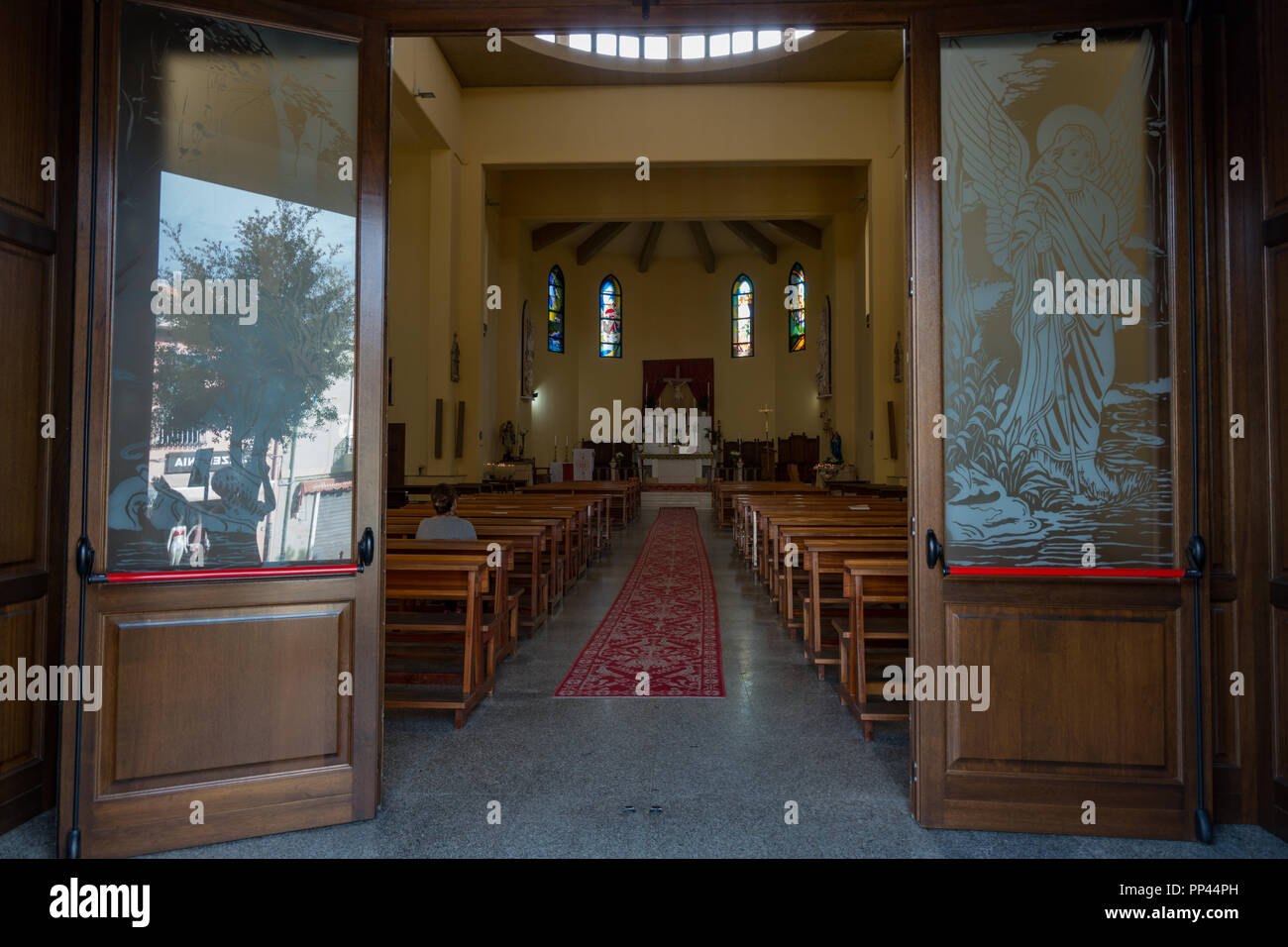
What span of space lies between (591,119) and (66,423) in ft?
35.8

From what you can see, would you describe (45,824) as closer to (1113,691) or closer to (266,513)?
(266,513)

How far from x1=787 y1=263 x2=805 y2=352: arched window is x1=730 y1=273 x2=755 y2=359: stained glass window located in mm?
1086

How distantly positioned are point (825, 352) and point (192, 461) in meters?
15.0

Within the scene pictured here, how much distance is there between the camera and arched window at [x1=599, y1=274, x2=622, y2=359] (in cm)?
2053

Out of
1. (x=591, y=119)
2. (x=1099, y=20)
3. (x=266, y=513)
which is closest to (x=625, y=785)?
(x=266, y=513)

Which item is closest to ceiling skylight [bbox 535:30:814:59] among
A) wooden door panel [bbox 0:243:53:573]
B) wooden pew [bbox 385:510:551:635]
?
wooden pew [bbox 385:510:551:635]

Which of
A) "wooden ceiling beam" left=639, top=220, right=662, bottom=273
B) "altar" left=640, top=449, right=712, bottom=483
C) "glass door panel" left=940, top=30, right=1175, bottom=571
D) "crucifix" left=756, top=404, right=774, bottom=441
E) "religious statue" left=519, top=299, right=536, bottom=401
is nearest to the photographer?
"glass door panel" left=940, top=30, right=1175, bottom=571

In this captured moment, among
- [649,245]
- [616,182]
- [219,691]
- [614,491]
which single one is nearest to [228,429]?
[219,691]

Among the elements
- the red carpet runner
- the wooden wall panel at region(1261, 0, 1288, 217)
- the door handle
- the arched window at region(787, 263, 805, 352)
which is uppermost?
the arched window at region(787, 263, 805, 352)

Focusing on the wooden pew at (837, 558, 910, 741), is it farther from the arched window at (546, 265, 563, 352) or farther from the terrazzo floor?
the arched window at (546, 265, 563, 352)

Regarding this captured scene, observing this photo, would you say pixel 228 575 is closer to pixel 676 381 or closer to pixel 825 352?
pixel 825 352

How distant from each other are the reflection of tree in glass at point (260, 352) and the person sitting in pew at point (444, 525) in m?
1.81

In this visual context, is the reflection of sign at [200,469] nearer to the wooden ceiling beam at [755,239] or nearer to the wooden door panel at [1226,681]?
the wooden door panel at [1226,681]

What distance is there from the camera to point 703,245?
19.5m
